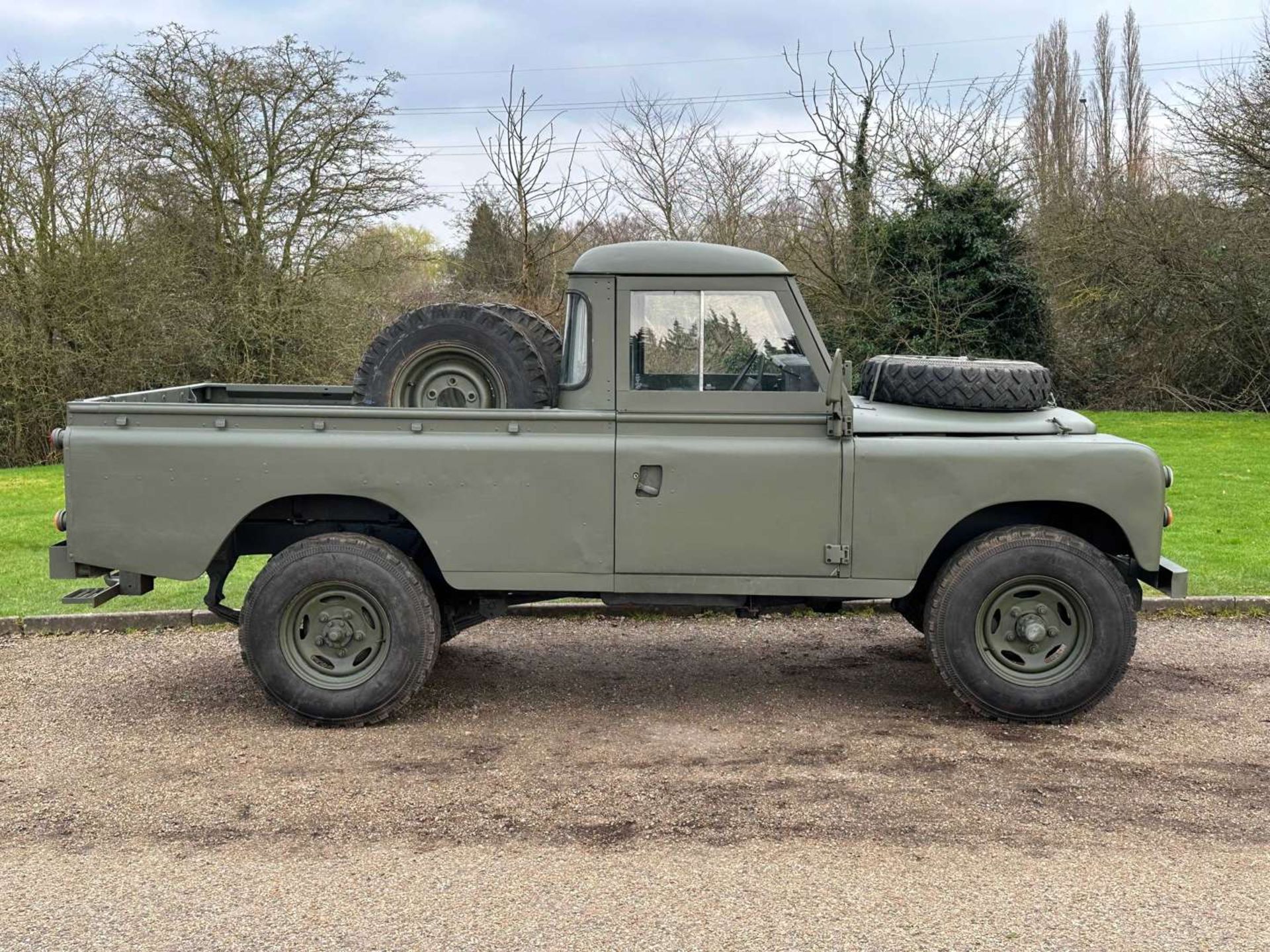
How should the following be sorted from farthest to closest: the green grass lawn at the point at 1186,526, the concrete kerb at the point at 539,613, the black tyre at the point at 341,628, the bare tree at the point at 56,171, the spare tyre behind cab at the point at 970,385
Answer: the bare tree at the point at 56,171 → the green grass lawn at the point at 1186,526 → the concrete kerb at the point at 539,613 → the spare tyre behind cab at the point at 970,385 → the black tyre at the point at 341,628

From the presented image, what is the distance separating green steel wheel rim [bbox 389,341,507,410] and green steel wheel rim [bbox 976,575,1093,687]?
2.54 meters

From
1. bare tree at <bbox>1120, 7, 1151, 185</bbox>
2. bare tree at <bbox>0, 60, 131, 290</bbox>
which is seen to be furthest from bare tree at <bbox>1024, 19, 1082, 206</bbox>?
bare tree at <bbox>0, 60, 131, 290</bbox>

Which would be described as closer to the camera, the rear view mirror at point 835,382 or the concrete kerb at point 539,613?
the rear view mirror at point 835,382

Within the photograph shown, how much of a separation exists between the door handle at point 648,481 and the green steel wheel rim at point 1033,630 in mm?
1594

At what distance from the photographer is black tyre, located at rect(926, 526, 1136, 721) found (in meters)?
5.57

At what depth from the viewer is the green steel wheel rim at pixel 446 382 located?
5828 mm

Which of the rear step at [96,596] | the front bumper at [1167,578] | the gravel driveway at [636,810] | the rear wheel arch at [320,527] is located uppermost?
the rear wheel arch at [320,527]

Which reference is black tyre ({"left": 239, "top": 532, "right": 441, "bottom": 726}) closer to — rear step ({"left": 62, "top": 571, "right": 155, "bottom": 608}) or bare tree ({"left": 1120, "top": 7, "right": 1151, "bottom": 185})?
rear step ({"left": 62, "top": 571, "right": 155, "bottom": 608})

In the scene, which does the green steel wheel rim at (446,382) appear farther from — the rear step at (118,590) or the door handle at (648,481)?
the rear step at (118,590)

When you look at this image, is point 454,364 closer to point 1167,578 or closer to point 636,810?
point 636,810

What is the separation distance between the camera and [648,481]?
562cm

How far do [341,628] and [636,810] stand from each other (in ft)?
6.01

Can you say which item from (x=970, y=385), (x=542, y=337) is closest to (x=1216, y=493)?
(x=970, y=385)

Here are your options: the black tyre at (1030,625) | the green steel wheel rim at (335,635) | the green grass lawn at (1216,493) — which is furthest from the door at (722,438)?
the green grass lawn at (1216,493)
